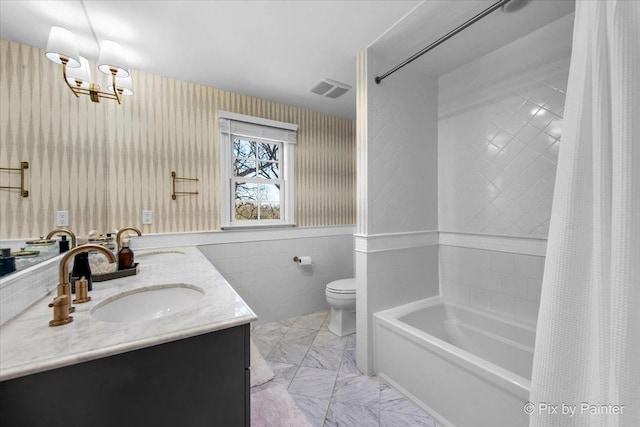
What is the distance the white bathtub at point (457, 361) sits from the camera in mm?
1185

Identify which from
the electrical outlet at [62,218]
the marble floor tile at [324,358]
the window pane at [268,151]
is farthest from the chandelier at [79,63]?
the marble floor tile at [324,358]

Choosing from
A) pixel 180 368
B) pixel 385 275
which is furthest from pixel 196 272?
pixel 385 275

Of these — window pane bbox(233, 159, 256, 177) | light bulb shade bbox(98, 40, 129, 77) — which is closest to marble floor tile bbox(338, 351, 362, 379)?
window pane bbox(233, 159, 256, 177)

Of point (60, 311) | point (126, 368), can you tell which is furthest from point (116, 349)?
point (60, 311)

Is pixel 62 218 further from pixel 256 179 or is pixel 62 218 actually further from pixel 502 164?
pixel 502 164

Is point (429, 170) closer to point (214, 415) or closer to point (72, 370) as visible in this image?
point (214, 415)

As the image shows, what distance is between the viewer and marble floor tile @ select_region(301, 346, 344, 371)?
1917 millimetres

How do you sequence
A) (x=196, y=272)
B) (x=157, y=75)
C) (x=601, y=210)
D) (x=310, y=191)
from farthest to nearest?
(x=310, y=191) → (x=157, y=75) → (x=196, y=272) → (x=601, y=210)

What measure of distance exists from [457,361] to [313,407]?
87 centimetres

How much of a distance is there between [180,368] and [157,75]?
2363 millimetres

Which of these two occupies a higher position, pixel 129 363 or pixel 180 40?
pixel 180 40

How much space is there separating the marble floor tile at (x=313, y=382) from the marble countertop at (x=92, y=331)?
1.07 m

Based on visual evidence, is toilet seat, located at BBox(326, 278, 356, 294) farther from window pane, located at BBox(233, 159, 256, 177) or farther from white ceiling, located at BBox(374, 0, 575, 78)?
white ceiling, located at BBox(374, 0, 575, 78)

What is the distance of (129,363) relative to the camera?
0.66 meters
